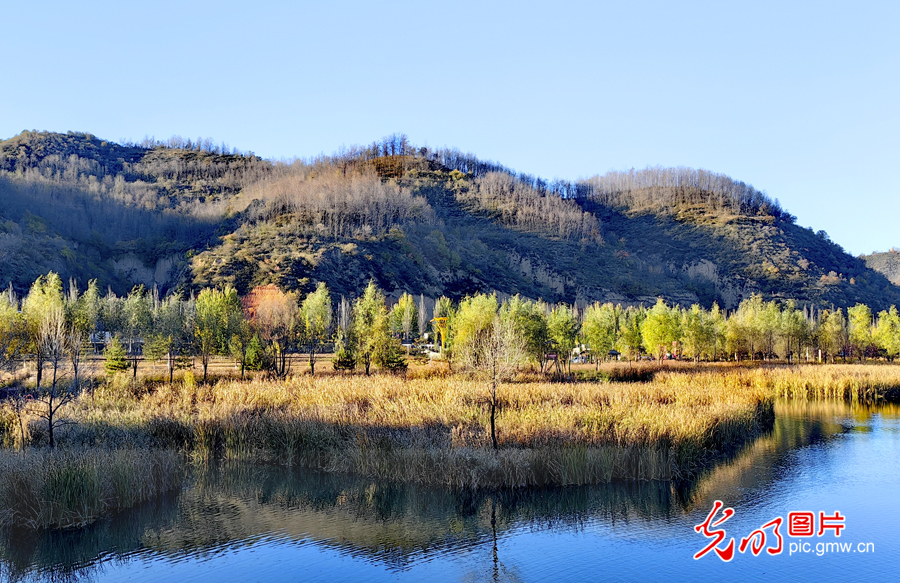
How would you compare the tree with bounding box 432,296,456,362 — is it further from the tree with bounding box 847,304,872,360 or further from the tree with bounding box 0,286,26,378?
the tree with bounding box 847,304,872,360

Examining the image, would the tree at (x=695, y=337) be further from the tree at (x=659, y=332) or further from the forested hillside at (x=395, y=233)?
the forested hillside at (x=395, y=233)

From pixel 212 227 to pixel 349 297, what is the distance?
51.6m

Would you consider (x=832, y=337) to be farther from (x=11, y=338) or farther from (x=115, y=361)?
(x=11, y=338)

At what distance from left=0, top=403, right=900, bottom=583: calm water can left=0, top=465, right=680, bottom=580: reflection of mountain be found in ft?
0.15

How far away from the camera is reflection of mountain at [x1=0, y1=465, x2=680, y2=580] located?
13953mm

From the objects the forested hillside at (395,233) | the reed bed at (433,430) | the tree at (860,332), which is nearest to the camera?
the reed bed at (433,430)

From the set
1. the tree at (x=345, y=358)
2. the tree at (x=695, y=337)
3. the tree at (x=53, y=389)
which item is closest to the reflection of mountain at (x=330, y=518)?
the tree at (x=53, y=389)

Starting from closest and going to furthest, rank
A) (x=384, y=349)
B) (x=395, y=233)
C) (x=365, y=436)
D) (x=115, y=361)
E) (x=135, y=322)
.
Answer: (x=365, y=436) < (x=115, y=361) < (x=384, y=349) < (x=135, y=322) < (x=395, y=233)

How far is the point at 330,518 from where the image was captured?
1641cm

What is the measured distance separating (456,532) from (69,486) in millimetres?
8913

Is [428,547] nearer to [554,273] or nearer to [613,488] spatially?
[613,488]

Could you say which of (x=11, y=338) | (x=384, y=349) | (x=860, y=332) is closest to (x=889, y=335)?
(x=860, y=332)

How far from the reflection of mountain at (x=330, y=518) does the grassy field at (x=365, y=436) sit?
0.59 metres

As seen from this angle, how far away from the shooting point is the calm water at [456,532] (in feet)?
42.5
